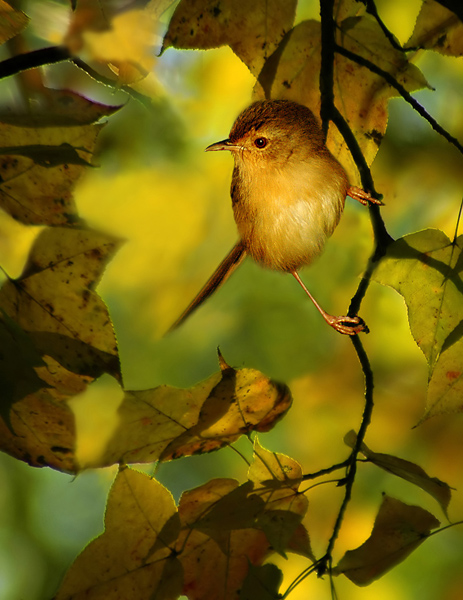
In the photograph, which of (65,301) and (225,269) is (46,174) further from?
(225,269)

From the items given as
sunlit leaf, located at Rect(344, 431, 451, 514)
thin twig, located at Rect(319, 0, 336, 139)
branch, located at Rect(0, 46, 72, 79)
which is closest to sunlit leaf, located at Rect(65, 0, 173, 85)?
branch, located at Rect(0, 46, 72, 79)

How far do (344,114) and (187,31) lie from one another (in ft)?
0.53

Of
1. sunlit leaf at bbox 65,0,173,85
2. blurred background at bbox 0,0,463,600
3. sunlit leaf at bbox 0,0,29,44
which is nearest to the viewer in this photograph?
sunlit leaf at bbox 0,0,29,44

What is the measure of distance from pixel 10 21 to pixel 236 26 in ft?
0.57

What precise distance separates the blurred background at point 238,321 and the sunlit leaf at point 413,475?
10.2 inches

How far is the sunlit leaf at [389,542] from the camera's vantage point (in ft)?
1.61

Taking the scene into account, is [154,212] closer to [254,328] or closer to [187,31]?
[254,328]

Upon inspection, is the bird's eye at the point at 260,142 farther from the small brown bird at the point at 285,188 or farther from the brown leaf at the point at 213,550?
the brown leaf at the point at 213,550

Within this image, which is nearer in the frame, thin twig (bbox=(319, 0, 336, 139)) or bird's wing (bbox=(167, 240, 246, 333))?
thin twig (bbox=(319, 0, 336, 139))

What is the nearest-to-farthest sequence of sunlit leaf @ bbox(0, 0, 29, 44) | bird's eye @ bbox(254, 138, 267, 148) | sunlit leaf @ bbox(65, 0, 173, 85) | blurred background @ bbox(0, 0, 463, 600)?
sunlit leaf @ bbox(0, 0, 29, 44)
sunlit leaf @ bbox(65, 0, 173, 85)
bird's eye @ bbox(254, 138, 267, 148)
blurred background @ bbox(0, 0, 463, 600)

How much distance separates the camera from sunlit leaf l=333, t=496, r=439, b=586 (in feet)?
1.61

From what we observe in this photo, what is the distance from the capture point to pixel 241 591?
1.66 feet

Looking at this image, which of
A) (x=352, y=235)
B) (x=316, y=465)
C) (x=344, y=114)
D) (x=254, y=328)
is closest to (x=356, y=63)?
(x=344, y=114)

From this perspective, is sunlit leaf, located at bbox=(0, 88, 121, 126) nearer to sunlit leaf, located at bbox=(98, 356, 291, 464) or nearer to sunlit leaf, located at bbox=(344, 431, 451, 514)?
sunlit leaf, located at bbox=(98, 356, 291, 464)
